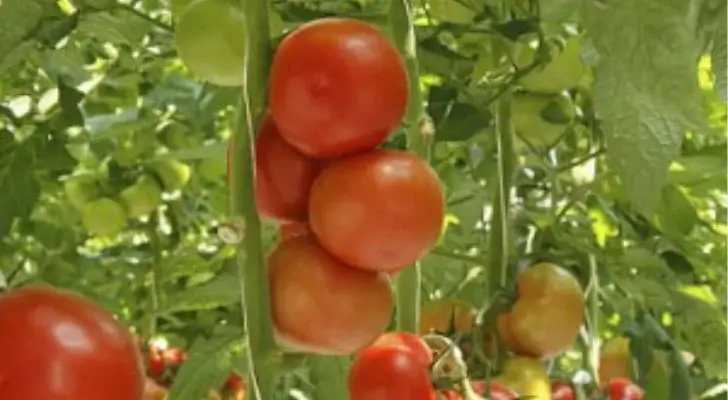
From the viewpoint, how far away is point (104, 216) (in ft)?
4.85

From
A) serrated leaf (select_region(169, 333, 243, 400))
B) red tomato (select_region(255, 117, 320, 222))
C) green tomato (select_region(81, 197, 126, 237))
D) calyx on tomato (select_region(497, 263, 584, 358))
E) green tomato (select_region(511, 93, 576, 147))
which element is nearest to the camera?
red tomato (select_region(255, 117, 320, 222))

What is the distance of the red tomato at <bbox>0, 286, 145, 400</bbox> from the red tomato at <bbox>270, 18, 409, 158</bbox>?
143 millimetres

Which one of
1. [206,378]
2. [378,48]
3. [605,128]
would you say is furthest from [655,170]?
[206,378]

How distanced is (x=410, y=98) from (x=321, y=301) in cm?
15

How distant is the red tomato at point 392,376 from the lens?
812 mm

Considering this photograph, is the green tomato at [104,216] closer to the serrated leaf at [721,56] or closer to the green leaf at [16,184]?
the green leaf at [16,184]

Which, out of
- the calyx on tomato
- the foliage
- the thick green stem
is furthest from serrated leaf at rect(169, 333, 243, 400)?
the calyx on tomato

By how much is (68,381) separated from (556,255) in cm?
65

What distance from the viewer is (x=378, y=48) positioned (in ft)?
2.39

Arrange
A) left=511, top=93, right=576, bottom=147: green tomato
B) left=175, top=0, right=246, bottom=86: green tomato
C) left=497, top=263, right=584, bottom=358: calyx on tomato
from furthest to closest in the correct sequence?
left=511, top=93, right=576, bottom=147: green tomato < left=497, top=263, right=584, bottom=358: calyx on tomato < left=175, top=0, right=246, bottom=86: green tomato

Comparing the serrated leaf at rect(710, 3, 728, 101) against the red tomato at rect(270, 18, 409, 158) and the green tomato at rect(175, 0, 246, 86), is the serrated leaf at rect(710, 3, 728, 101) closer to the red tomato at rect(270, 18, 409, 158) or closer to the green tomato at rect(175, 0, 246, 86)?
the red tomato at rect(270, 18, 409, 158)

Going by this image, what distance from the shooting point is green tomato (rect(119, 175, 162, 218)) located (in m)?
1.50

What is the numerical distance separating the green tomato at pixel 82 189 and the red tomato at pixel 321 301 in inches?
31.6

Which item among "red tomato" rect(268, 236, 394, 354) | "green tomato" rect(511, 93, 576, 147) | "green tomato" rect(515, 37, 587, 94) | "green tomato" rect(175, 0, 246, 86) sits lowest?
"green tomato" rect(511, 93, 576, 147)
